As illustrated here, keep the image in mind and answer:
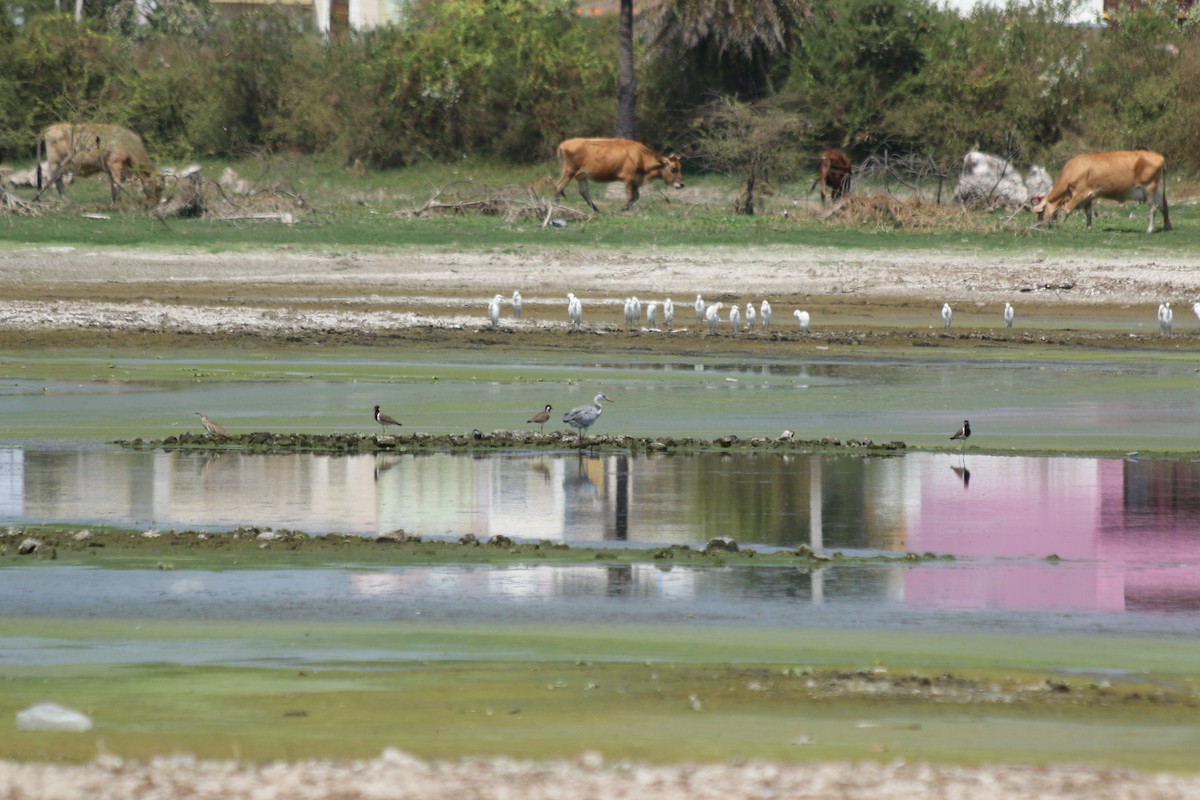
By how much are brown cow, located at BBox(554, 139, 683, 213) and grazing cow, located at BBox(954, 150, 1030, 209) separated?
6.15 m

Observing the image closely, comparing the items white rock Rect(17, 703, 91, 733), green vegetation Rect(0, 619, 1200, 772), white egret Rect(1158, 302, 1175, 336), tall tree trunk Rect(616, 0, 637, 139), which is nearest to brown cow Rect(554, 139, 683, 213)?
tall tree trunk Rect(616, 0, 637, 139)

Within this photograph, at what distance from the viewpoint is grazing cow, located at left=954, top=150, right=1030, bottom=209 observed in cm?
3519

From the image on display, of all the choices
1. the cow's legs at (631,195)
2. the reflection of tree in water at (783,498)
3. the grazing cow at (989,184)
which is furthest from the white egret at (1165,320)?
the cow's legs at (631,195)

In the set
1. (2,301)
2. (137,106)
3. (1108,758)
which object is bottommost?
(1108,758)

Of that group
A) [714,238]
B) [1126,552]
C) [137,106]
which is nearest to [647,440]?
[1126,552]

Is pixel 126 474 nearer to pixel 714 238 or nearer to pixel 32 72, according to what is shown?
pixel 714 238

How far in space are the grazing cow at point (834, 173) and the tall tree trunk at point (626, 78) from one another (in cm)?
472

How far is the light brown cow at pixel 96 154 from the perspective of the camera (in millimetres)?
34969

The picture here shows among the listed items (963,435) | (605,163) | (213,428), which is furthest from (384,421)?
(605,163)

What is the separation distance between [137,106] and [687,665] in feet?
113

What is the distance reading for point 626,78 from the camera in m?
39.2

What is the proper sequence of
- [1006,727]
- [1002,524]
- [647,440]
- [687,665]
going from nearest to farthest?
1. [1006,727]
2. [687,665]
3. [1002,524]
4. [647,440]

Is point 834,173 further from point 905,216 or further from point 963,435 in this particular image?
point 963,435

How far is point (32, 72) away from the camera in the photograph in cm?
4097
